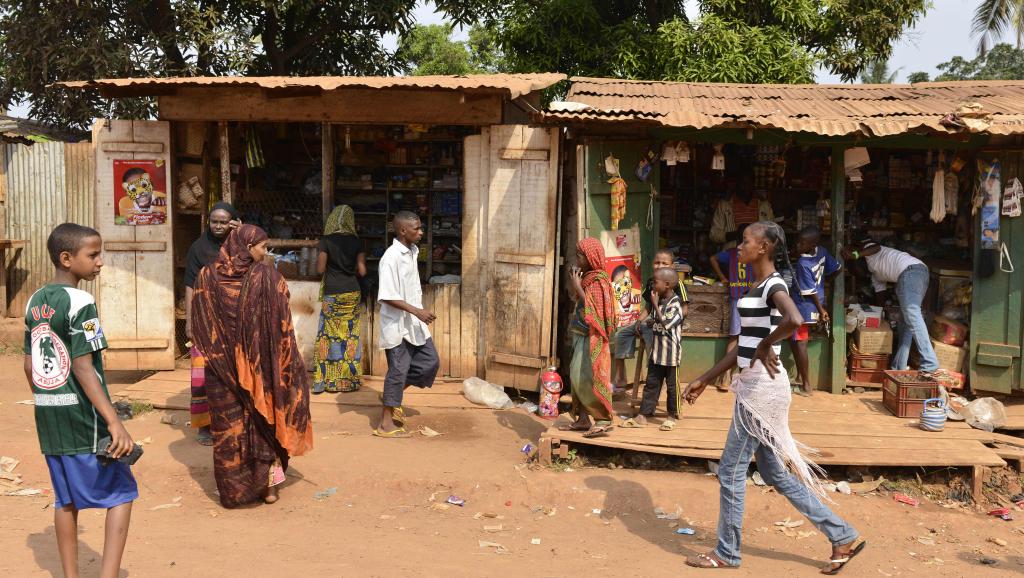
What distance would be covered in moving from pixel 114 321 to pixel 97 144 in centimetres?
170

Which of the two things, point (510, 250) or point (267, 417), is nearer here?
point (267, 417)

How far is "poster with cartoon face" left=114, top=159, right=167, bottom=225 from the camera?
8.13m

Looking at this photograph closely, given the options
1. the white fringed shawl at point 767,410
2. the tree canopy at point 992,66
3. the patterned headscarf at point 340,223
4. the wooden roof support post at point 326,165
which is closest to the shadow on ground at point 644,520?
the white fringed shawl at point 767,410

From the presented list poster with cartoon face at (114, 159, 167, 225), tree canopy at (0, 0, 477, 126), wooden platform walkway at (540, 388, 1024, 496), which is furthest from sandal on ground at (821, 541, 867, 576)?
tree canopy at (0, 0, 477, 126)

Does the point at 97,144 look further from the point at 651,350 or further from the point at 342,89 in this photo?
the point at 651,350

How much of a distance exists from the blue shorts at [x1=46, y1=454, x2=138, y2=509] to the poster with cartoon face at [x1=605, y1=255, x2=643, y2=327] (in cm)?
467

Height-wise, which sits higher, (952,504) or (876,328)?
(876,328)

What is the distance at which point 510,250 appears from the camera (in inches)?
307

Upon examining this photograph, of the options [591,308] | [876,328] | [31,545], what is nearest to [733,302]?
[876,328]

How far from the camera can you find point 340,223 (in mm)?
7723

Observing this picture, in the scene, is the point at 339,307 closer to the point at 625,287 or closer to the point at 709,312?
the point at 625,287

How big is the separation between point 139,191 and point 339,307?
2.32 m

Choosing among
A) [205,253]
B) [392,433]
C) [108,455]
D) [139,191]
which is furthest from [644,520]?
[139,191]

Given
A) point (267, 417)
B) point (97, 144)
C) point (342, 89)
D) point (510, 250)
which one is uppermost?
point (342, 89)
